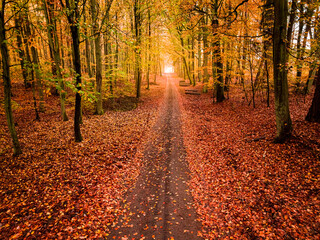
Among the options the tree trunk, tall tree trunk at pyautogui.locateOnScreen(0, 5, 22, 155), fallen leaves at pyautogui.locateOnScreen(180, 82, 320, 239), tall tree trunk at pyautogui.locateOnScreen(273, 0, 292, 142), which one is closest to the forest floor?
fallen leaves at pyautogui.locateOnScreen(180, 82, 320, 239)

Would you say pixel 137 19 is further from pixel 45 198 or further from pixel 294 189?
pixel 294 189

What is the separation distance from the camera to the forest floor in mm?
4820

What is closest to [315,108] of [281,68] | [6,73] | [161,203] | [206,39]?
[281,68]

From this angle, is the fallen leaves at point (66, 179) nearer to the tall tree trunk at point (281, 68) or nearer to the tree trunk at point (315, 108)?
the tall tree trunk at point (281, 68)

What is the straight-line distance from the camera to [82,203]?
5.71 meters

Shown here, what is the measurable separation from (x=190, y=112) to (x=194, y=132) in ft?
15.7

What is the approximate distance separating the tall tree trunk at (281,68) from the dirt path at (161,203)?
493cm

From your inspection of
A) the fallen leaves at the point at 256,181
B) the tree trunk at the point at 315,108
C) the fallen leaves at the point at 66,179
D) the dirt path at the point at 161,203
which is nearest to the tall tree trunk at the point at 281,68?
the fallen leaves at the point at 256,181

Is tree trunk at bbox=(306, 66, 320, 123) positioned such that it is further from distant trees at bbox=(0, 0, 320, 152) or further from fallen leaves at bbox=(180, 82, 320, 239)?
distant trees at bbox=(0, 0, 320, 152)

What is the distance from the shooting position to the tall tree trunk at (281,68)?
7.06m

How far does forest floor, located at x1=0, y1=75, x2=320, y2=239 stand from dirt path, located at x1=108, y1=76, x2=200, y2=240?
33 mm

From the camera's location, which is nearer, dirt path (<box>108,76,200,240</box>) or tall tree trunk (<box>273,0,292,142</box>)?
dirt path (<box>108,76,200,240</box>)

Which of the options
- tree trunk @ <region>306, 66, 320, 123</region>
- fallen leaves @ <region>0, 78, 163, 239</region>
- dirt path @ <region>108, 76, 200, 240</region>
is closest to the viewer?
dirt path @ <region>108, 76, 200, 240</region>

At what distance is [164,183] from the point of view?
676cm
